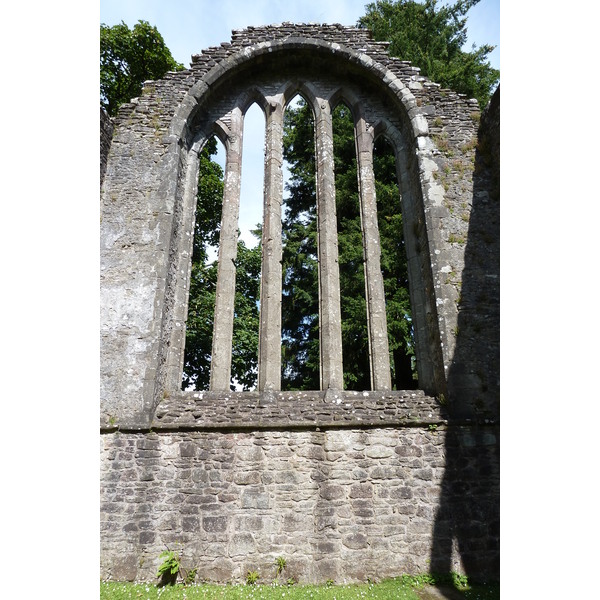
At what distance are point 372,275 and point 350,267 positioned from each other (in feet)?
12.9

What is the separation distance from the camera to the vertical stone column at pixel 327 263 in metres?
4.95

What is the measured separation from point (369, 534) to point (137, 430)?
2736 mm

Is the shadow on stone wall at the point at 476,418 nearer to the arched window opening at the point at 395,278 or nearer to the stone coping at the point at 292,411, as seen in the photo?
the stone coping at the point at 292,411

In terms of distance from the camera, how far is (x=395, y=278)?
8.93 metres

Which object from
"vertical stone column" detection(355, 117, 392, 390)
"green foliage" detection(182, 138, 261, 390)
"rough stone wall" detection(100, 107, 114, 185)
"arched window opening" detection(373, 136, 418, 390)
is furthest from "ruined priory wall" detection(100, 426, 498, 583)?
"green foliage" detection(182, 138, 261, 390)

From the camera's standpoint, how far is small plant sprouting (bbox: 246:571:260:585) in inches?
156

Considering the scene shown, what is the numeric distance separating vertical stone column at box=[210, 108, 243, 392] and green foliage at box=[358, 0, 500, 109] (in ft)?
20.4

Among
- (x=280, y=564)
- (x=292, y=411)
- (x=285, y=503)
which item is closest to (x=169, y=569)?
(x=280, y=564)

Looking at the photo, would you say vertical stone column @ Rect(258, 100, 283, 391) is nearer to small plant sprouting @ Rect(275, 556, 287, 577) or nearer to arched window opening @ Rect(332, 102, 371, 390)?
small plant sprouting @ Rect(275, 556, 287, 577)

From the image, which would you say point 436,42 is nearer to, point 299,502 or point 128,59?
point 128,59

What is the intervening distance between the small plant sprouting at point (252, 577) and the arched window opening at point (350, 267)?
4512 mm

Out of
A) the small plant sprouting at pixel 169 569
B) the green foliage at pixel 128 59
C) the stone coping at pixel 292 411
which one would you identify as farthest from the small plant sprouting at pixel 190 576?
the green foliage at pixel 128 59

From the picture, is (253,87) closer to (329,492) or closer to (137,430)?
(137,430)

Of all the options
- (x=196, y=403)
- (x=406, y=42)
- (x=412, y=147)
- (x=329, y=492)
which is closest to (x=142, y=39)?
(x=406, y=42)
